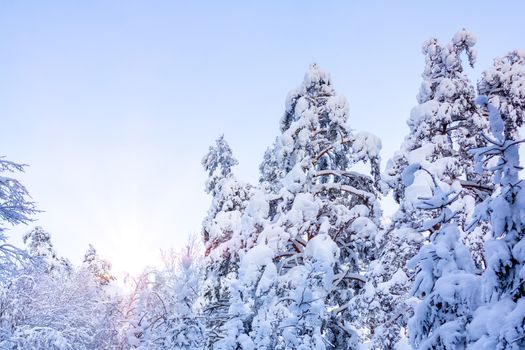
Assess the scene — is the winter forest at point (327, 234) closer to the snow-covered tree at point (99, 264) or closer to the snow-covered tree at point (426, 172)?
the snow-covered tree at point (426, 172)

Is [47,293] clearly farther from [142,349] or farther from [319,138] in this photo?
[319,138]

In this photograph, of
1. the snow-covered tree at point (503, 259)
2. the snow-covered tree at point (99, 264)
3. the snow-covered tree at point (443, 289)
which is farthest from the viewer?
the snow-covered tree at point (99, 264)

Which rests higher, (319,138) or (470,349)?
(319,138)

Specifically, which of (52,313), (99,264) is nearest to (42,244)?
(99,264)

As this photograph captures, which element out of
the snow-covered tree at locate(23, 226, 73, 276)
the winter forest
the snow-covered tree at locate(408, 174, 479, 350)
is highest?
the snow-covered tree at locate(23, 226, 73, 276)

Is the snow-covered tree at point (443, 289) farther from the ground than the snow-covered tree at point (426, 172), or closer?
closer

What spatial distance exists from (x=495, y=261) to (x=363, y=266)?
13.9m

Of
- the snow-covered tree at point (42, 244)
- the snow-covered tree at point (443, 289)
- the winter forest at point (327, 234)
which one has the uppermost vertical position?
the snow-covered tree at point (42, 244)

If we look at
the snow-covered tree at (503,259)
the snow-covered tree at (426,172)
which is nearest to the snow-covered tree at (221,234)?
the snow-covered tree at (426,172)

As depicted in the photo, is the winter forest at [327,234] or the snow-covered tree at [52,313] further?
the snow-covered tree at [52,313]

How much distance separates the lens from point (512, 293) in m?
4.14

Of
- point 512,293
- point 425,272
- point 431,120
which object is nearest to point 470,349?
point 512,293

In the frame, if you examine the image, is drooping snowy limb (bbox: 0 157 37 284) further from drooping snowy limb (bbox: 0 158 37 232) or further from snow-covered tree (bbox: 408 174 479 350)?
snow-covered tree (bbox: 408 174 479 350)

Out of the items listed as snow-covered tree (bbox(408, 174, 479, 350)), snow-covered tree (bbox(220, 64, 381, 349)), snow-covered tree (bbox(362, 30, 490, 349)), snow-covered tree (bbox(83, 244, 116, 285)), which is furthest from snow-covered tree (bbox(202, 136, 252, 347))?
snow-covered tree (bbox(83, 244, 116, 285))
